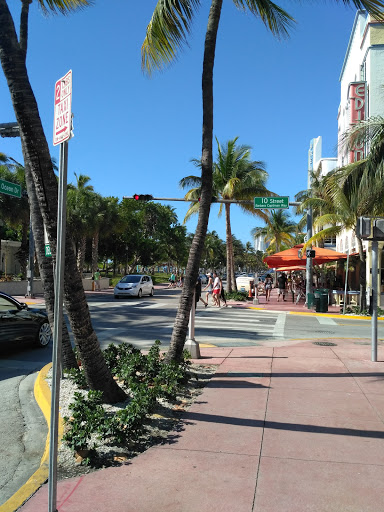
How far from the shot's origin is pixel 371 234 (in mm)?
8180

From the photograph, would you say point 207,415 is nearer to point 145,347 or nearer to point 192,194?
point 145,347

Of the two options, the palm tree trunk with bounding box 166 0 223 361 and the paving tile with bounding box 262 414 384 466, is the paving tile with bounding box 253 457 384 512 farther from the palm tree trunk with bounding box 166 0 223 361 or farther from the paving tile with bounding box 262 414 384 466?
the palm tree trunk with bounding box 166 0 223 361

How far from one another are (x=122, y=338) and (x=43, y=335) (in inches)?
88.9

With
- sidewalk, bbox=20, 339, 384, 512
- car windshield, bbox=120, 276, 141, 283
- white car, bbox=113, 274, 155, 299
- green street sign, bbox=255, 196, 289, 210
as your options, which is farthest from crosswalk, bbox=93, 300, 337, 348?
car windshield, bbox=120, 276, 141, 283

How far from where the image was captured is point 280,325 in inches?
614

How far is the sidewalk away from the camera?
338cm

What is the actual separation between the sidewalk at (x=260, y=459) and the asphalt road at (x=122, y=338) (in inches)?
39.5

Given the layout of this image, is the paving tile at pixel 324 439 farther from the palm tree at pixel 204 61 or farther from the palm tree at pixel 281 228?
the palm tree at pixel 281 228

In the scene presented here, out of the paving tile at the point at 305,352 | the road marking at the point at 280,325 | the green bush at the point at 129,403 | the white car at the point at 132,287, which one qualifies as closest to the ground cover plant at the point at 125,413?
the green bush at the point at 129,403

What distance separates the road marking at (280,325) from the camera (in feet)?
43.9

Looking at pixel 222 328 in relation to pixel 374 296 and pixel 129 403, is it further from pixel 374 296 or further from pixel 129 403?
pixel 129 403

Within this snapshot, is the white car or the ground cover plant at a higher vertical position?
the white car

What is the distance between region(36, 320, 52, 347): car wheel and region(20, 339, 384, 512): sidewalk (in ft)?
16.2

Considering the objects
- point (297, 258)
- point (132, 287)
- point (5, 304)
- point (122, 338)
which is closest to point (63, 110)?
point (5, 304)
